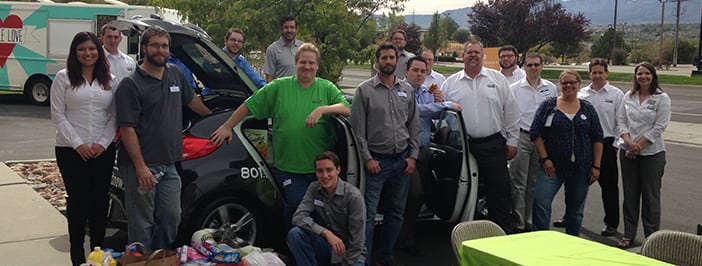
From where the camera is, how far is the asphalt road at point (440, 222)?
6.26m

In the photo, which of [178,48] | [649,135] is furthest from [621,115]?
[178,48]

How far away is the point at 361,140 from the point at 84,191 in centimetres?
199

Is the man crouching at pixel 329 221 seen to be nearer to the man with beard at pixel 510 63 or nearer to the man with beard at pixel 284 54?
the man with beard at pixel 284 54

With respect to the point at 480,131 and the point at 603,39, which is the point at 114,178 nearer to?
the point at 480,131

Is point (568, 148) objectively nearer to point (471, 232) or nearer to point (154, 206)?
point (471, 232)

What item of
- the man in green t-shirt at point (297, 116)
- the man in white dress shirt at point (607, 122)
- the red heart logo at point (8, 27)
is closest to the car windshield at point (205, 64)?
the man in green t-shirt at point (297, 116)

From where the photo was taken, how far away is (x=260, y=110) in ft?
16.4

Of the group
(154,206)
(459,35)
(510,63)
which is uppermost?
(459,35)

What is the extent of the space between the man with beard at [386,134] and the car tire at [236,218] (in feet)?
2.85

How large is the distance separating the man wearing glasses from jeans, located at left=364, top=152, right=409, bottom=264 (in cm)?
157

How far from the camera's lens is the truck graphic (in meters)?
16.9

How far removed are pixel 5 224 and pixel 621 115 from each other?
593 cm

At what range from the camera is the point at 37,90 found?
57.4 feet

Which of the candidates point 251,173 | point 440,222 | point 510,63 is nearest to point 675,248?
point 251,173
